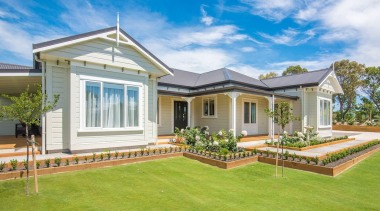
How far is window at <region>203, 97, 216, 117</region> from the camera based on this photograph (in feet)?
47.8

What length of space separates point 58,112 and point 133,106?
2.79 m

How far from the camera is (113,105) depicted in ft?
27.3

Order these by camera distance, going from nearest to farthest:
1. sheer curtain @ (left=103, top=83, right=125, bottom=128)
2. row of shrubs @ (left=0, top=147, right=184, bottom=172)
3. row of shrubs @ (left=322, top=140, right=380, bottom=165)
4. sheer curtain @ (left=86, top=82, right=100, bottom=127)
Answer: row of shrubs @ (left=0, top=147, right=184, bottom=172) → row of shrubs @ (left=322, top=140, right=380, bottom=165) → sheer curtain @ (left=86, top=82, right=100, bottom=127) → sheer curtain @ (left=103, top=83, right=125, bottom=128)

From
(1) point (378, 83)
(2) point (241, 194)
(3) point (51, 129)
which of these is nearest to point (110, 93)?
(3) point (51, 129)

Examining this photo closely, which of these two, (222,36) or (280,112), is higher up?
(222,36)

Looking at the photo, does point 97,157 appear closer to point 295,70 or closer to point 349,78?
point 349,78

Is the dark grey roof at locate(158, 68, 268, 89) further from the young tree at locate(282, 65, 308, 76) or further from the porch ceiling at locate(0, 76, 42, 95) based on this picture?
the young tree at locate(282, 65, 308, 76)

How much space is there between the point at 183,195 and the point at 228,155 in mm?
3647

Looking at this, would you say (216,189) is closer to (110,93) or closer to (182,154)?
(182,154)

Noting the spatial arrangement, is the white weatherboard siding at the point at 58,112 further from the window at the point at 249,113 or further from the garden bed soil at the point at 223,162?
the window at the point at 249,113

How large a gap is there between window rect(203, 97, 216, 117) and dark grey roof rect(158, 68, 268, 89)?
133cm

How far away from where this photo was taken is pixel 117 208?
3.63 meters

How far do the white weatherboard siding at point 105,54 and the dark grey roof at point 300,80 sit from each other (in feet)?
38.9

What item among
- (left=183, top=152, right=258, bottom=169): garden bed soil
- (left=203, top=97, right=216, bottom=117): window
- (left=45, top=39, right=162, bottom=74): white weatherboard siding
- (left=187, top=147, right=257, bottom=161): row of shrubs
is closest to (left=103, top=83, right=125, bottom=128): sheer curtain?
(left=45, top=39, right=162, bottom=74): white weatherboard siding
